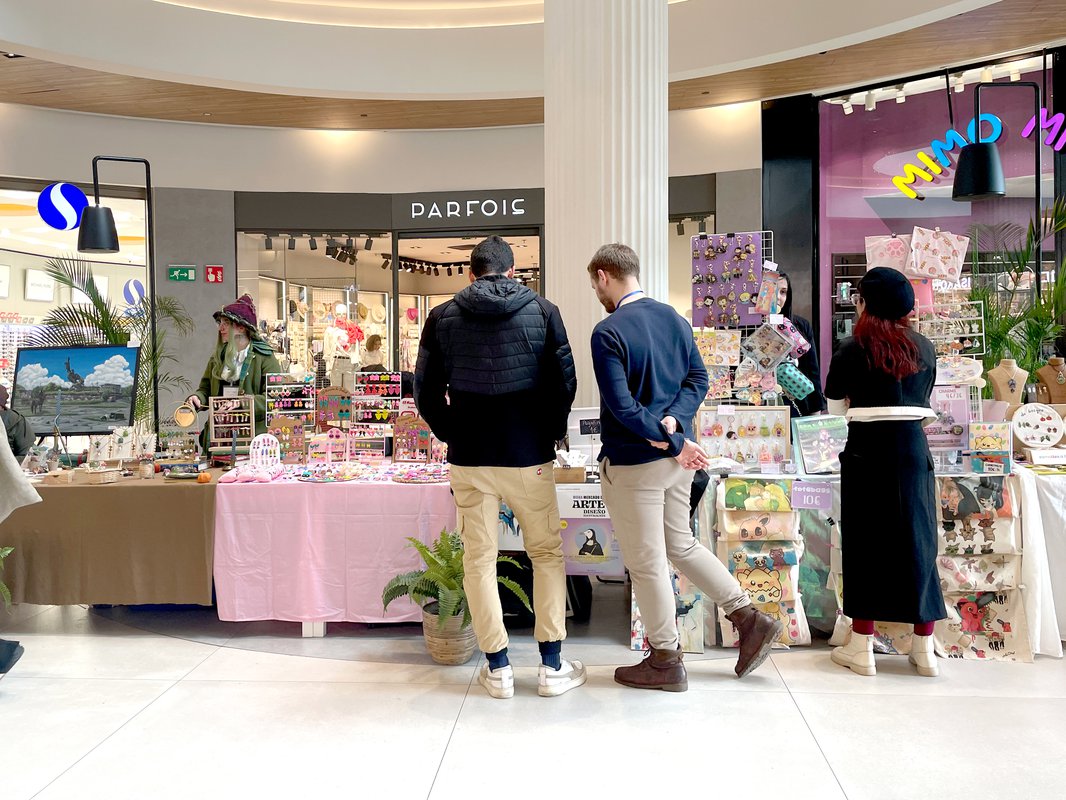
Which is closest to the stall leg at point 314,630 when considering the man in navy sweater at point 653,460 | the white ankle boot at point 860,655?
the man in navy sweater at point 653,460

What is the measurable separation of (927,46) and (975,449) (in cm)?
434

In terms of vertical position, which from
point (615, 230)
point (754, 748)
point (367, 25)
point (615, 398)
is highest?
point (367, 25)

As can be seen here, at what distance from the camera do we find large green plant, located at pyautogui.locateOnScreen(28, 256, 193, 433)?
691 cm

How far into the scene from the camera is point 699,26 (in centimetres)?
688

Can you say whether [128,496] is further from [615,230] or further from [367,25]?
[367,25]

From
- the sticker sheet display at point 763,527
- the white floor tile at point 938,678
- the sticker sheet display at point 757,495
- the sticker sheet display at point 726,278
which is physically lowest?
the white floor tile at point 938,678

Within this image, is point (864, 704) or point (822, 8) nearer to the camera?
point (864, 704)

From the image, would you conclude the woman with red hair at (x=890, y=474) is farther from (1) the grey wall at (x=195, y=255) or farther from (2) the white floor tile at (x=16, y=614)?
(1) the grey wall at (x=195, y=255)

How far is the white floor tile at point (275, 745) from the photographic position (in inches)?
105

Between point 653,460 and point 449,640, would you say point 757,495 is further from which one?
point 449,640

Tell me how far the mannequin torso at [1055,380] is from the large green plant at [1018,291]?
0.93 feet

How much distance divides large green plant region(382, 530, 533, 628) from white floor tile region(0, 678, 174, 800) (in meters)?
1.01

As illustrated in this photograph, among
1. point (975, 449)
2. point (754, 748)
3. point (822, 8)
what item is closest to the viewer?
point (754, 748)

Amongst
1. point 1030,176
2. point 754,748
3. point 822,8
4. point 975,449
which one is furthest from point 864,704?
point 1030,176
